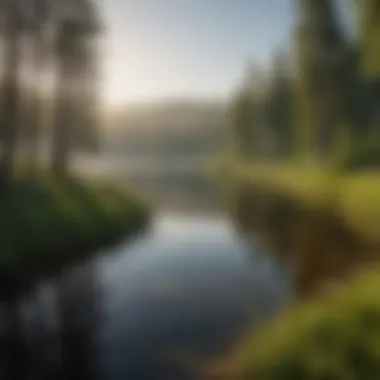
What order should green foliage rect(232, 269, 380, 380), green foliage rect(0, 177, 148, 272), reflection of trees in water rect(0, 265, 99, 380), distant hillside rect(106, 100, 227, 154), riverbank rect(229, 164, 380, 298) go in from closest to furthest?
green foliage rect(232, 269, 380, 380)
reflection of trees in water rect(0, 265, 99, 380)
riverbank rect(229, 164, 380, 298)
distant hillside rect(106, 100, 227, 154)
green foliage rect(0, 177, 148, 272)

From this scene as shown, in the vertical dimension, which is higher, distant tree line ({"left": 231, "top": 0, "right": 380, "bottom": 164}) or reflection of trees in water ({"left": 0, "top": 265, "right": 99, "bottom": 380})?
distant tree line ({"left": 231, "top": 0, "right": 380, "bottom": 164})

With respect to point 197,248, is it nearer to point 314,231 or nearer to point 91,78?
point 314,231

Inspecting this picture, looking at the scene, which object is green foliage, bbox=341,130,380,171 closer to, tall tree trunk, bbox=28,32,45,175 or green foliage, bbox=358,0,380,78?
green foliage, bbox=358,0,380,78

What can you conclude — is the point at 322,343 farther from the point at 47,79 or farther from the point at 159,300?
the point at 47,79

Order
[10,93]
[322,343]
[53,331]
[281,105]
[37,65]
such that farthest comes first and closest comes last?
[281,105] < [37,65] < [10,93] < [53,331] < [322,343]

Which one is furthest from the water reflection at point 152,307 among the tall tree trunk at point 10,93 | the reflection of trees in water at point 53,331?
the tall tree trunk at point 10,93

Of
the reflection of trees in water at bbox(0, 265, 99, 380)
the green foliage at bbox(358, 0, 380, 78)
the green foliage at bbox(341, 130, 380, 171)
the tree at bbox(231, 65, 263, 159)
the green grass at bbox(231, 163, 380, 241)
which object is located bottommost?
the reflection of trees in water at bbox(0, 265, 99, 380)

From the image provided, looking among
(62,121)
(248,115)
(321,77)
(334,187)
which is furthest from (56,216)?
(321,77)

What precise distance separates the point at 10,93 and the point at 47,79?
0.21m

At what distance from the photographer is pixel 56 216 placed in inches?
112

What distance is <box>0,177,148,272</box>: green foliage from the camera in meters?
2.68

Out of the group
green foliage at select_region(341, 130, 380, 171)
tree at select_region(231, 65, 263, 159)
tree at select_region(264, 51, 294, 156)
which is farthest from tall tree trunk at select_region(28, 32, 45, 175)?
green foliage at select_region(341, 130, 380, 171)

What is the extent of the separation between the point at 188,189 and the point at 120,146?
15.8 inches

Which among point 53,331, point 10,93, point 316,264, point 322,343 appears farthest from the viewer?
point 10,93
